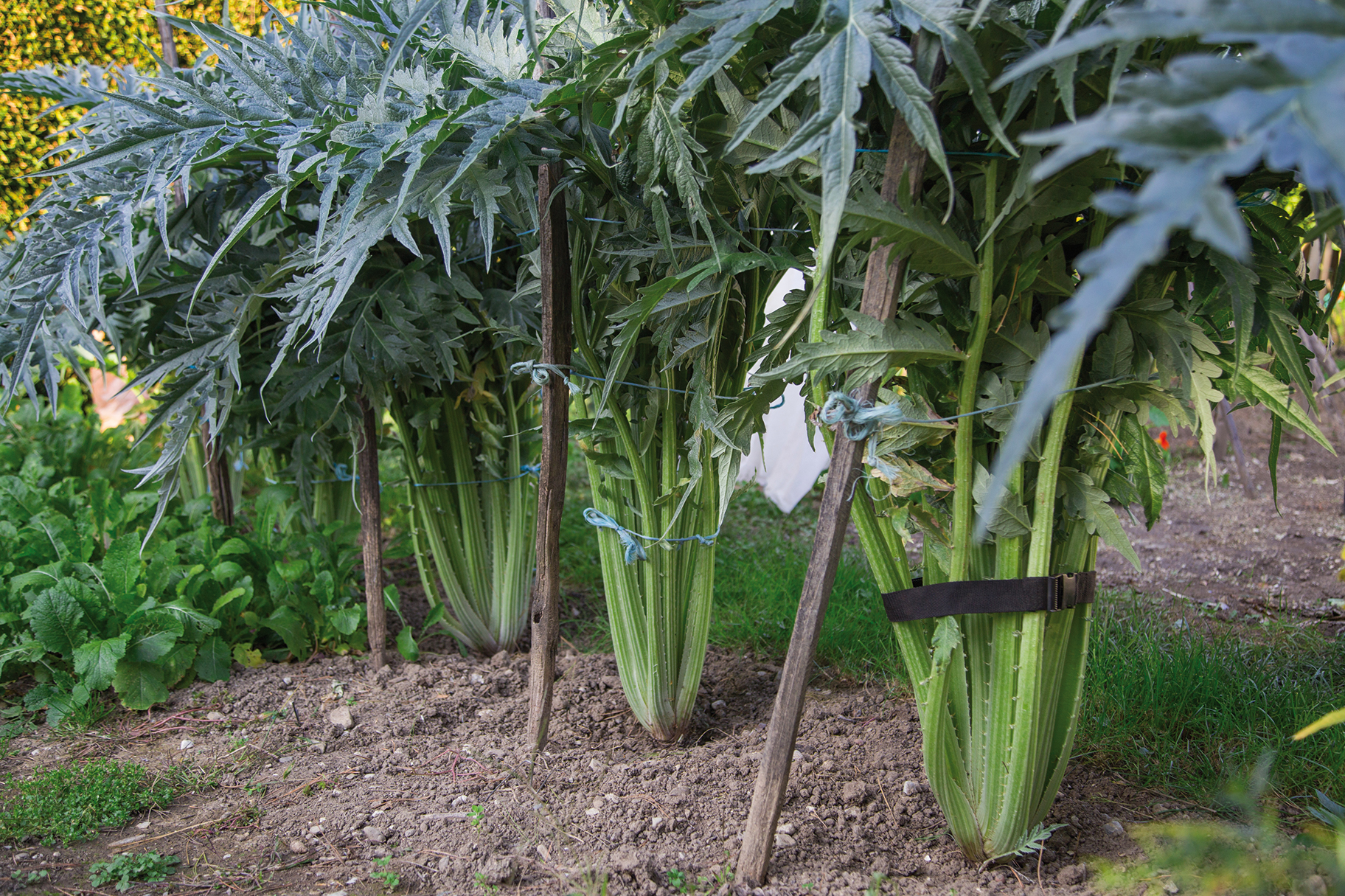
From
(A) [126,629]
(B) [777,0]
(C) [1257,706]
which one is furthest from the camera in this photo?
(A) [126,629]

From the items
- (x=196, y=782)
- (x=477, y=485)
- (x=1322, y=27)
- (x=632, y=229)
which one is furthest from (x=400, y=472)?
(x=1322, y=27)

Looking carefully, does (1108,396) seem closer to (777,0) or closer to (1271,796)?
(777,0)

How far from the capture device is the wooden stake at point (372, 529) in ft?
8.76

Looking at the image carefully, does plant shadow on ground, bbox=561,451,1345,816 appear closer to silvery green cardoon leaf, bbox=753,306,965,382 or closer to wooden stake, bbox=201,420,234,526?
silvery green cardoon leaf, bbox=753,306,965,382

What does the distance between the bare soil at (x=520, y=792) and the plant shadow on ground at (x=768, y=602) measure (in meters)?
0.11

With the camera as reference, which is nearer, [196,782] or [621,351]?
[621,351]

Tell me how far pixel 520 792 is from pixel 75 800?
105 cm

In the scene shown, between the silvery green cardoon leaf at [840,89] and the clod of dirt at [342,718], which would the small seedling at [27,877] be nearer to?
the clod of dirt at [342,718]

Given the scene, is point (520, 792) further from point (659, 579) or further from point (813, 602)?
point (813, 602)

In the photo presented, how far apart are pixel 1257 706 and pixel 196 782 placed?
8.81 ft

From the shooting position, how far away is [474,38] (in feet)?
5.42

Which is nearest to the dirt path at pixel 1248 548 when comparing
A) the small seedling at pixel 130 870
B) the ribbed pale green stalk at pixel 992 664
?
the ribbed pale green stalk at pixel 992 664

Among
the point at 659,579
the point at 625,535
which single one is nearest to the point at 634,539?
the point at 625,535

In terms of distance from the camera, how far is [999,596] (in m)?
1.49
